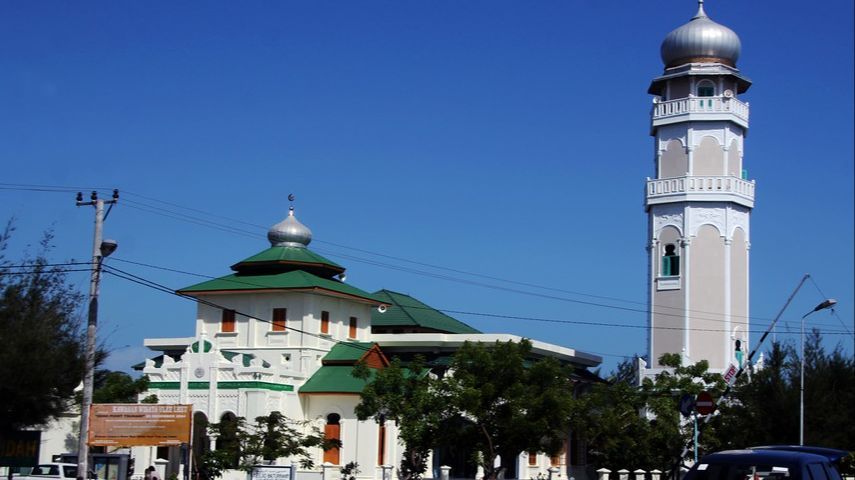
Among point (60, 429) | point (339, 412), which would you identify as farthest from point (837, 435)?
point (60, 429)

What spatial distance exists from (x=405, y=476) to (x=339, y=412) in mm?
7394

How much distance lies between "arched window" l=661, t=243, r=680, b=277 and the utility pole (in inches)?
1417

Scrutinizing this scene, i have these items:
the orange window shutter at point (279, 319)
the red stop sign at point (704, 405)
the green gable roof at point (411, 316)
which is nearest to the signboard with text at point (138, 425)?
the red stop sign at point (704, 405)

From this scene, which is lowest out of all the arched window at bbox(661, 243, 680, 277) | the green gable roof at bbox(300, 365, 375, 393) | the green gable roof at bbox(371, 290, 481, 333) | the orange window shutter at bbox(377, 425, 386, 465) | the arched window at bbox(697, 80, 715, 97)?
the orange window shutter at bbox(377, 425, 386, 465)

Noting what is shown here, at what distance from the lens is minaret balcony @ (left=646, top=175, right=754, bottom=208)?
61.4m

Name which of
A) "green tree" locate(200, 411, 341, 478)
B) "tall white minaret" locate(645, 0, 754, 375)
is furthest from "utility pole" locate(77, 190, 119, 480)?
"tall white minaret" locate(645, 0, 754, 375)

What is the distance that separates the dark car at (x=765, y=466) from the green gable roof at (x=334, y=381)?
112ft

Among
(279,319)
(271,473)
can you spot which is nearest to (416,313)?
(279,319)

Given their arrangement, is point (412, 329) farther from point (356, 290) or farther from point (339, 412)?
point (339, 412)

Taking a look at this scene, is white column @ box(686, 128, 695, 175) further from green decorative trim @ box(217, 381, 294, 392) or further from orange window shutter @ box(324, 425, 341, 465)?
green decorative trim @ box(217, 381, 294, 392)

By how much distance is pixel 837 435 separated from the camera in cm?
3978

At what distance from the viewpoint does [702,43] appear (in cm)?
6234

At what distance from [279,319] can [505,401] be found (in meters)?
A: 14.5

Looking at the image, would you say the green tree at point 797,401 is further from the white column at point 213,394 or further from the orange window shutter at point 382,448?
the white column at point 213,394
